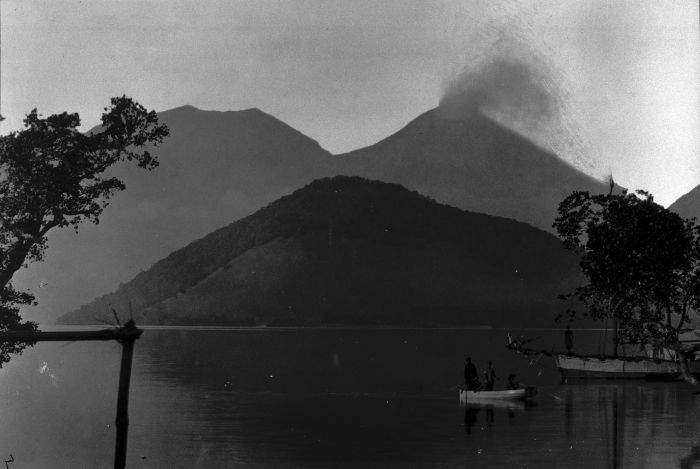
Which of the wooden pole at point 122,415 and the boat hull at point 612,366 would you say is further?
the boat hull at point 612,366

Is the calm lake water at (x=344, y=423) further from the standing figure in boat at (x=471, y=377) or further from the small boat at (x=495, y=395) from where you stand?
the standing figure in boat at (x=471, y=377)

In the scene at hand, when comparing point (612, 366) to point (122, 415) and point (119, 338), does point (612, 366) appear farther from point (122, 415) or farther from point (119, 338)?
point (119, 338)

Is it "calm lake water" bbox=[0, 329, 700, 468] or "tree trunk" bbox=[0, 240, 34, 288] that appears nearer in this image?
"calm lake water" bbox=[0, 329, 700, 468]

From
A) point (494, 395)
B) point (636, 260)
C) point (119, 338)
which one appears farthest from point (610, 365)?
point (119, 338)

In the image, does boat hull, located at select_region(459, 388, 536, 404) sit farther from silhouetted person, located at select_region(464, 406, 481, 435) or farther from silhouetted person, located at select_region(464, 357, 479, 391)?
silhouetted person, located at select_region(464, 406, 481, 435)

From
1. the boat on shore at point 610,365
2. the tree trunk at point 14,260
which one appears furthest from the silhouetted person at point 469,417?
the boat on shore at point 610,365

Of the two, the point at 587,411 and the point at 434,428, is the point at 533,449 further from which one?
the point at 587,411

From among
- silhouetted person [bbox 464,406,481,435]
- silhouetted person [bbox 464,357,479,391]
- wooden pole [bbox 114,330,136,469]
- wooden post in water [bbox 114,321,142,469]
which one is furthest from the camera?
silhouetted person [bbox 464,357,479,391]

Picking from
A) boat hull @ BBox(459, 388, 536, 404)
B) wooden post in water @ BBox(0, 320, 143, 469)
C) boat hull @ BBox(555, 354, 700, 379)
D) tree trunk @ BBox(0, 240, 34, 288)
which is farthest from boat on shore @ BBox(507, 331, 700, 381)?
wooden post in water @ BBox(0, 320, 143, 469)
